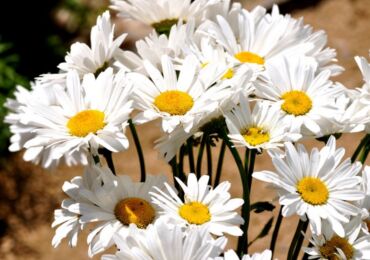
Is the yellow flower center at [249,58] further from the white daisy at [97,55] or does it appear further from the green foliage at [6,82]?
the green foliage at [6,82]

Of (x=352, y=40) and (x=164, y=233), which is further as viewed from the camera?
(x=352, y=40)

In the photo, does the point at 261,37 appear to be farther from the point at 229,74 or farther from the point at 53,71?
the point at 53,71

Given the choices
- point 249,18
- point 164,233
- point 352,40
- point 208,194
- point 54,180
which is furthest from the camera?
point 352,40

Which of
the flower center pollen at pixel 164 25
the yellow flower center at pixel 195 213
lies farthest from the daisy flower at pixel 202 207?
the flower center pollen at pixel 164 25

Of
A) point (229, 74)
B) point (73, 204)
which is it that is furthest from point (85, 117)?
point (229, 74)

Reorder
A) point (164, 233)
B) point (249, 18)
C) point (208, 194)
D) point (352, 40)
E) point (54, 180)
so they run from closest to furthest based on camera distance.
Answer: point (164, 233) → point (208, 194) → point (249, 18) → point (54, 180) → point (352, 40)

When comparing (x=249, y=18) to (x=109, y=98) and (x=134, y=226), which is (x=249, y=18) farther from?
(x=134, y=226)

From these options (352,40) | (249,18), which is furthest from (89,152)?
(352,40)
